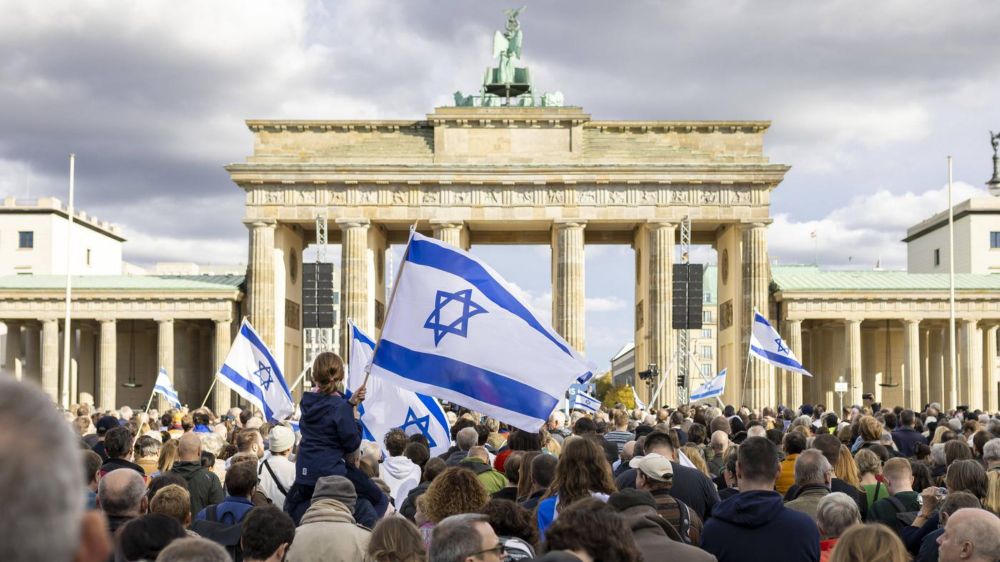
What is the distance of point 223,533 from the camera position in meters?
7.93

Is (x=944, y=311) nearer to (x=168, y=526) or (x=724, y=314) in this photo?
(x=724, y=314)

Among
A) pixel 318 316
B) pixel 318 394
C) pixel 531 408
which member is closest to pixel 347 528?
pixel 318 394

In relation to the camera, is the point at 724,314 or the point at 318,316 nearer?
the point at 318,316

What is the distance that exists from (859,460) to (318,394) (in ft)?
15.5

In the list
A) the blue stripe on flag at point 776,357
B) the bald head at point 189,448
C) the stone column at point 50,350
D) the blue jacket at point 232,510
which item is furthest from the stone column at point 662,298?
the blue jacket at point 232,510

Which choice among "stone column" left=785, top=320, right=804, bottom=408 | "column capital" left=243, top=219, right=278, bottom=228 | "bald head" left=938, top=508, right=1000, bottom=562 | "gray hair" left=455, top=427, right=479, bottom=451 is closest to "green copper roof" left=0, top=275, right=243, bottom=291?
"column capital" left=243, top=219, right=278, bottom=228

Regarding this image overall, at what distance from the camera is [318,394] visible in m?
9.09

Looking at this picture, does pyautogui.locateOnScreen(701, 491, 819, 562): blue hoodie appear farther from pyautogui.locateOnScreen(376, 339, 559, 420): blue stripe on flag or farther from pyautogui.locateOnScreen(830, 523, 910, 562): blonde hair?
pyautogui.locateOnScreen(376, 339, 559, 420): blue stripe on flag

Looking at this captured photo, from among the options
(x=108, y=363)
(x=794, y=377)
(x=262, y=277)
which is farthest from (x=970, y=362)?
(x=108, y=363)

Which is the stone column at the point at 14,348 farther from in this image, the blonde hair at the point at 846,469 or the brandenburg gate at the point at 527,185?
the blonde hair at the point at 846,469

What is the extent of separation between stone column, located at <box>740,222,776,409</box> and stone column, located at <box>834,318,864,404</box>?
20.3 ft

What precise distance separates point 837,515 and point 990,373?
7166 centimetres

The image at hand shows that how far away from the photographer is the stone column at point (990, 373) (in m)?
71.4

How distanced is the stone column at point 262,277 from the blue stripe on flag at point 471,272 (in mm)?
50073
